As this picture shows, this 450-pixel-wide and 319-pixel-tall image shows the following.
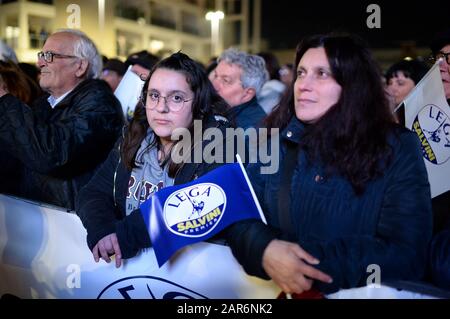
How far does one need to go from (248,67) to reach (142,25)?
934 inches

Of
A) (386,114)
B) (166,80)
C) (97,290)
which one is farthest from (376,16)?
(97,290)

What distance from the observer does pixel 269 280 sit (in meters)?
1.77

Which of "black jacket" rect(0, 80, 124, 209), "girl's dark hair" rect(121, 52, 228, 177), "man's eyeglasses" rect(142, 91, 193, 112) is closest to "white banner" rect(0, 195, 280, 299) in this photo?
"black jacket" rect(0, 80, 124, 209)

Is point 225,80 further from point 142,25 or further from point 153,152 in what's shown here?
point 142,25

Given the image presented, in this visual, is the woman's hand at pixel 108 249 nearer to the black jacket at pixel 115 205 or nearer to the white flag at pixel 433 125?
the black jacket at pixel 115 205

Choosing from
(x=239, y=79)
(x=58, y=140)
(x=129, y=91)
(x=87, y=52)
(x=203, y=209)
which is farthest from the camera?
(x=239, y=79)

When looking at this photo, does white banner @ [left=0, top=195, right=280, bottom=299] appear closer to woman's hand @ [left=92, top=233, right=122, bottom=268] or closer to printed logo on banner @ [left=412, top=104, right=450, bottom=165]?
woman's hand @ [left=92, top=233, right=122, bottom=268]

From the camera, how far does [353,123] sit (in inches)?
72.3

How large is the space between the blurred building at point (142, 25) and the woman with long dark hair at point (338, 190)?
22.6 ft

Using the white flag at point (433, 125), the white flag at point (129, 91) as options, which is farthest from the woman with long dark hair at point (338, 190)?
the white flag at point (129, 91)

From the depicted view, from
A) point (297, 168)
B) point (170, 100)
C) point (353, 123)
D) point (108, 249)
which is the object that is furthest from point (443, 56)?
point (108, 249)

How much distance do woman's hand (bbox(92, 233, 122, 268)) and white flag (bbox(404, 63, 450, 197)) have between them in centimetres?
156

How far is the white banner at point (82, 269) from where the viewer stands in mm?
1873

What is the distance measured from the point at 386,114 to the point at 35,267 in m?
1.76
